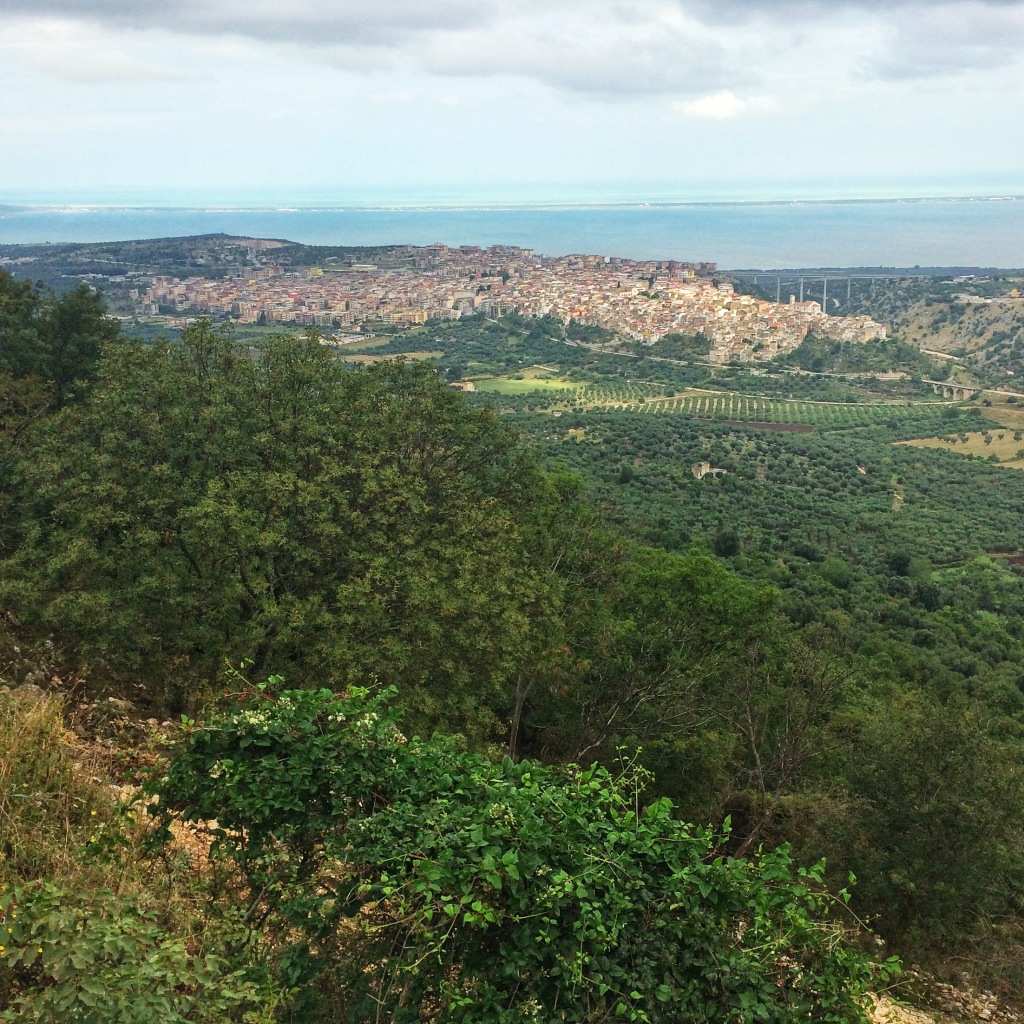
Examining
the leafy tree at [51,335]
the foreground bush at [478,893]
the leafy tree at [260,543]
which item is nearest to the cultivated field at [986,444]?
the leafy tree at [260,543]

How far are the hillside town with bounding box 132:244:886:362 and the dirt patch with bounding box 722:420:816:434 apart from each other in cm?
2206

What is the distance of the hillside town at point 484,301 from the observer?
69562 mm

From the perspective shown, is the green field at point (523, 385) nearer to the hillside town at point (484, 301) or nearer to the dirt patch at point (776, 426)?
the dirt patch at point (776, 426)

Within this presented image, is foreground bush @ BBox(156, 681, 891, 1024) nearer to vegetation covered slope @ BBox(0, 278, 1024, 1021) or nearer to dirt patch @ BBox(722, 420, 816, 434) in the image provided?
vegetation covered slope @ BBox(0, 278, 1024, 1021)

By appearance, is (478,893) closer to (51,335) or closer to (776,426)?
(51,335)

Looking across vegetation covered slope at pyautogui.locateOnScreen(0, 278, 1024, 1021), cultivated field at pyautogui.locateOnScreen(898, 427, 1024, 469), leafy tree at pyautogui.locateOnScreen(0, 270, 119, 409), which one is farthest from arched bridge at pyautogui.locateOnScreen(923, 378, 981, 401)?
leafy tree at pyautogui.locateOnScreen(0, 270, 119, 409)

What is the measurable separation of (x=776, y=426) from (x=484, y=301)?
4353 centimetres

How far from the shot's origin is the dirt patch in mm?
50656

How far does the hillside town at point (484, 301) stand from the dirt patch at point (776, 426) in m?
22.1

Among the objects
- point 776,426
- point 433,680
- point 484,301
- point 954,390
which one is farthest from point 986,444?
point 433,680

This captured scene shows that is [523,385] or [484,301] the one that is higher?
[484,301]

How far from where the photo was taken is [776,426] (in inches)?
2064

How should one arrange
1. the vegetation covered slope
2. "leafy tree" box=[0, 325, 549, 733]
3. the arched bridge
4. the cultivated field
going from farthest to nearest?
the arched bridge, the cultivated field, "leafy tree" box=[0, 325, 549, 733], the vegetation covered slope

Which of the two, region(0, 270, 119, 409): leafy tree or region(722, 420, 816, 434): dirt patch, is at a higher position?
region(0, 270, 119, 409): leafy tree
